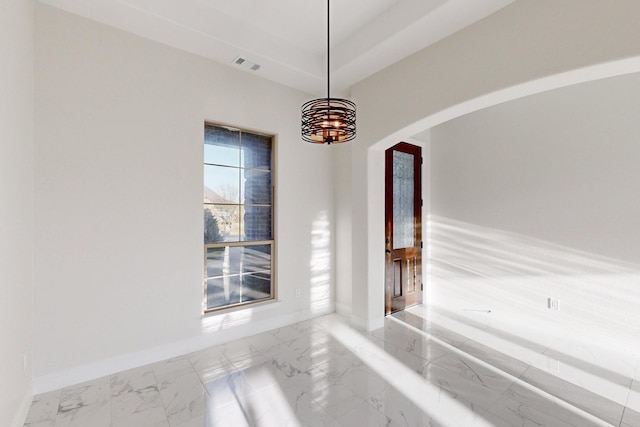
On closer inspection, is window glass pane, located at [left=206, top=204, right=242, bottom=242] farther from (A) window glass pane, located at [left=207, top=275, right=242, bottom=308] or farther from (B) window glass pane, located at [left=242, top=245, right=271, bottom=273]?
(A) window glass pane, located at [left=207, top=275, right=242, bottom=308]

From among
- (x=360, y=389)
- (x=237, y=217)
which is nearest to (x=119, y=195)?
(x=237, y=217)

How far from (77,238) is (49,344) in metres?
0.91

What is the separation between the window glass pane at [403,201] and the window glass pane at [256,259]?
1.92 metres

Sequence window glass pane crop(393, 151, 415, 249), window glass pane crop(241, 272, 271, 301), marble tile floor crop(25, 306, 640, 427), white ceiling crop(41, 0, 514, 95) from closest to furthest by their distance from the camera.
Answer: marble tile floor crop(25, 306, 640, 427) → white ceiling crop(41, 0, 514, 95) → window glass pane crop(241, 272, 271, 301) → window glass pane crop(393, 151, 415, 249)

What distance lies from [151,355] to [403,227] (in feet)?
12.0

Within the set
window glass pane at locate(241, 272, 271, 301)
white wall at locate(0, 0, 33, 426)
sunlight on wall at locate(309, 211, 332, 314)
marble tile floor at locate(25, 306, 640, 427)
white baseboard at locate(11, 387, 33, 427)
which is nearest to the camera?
white wall at locate(0, 0, 33, 426)

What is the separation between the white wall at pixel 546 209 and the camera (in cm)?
335

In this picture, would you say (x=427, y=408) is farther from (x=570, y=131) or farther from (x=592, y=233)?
(x=570, y=131)

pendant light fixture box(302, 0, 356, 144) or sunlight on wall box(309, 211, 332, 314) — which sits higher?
pendant light fixture box(302, 0, 356, 144)

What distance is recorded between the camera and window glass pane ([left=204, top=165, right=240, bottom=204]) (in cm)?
348

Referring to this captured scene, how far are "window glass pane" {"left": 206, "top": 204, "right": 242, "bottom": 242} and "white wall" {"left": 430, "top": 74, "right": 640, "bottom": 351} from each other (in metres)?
3.21

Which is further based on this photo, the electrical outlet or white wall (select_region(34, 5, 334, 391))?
the electrical outlet

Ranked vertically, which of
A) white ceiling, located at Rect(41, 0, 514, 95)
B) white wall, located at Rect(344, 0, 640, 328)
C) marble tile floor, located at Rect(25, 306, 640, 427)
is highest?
white ceiling, located at Rect(41, 0, 514, 95)

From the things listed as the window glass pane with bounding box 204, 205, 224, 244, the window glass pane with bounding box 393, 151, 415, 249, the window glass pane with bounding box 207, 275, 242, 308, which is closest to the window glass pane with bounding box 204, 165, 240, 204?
the window glass pane with bounding box 204, 205, 224, 244
